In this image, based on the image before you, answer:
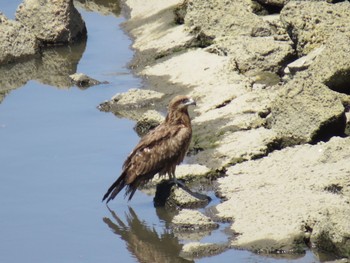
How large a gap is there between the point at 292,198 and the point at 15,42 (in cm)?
988

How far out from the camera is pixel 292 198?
46.0 ft

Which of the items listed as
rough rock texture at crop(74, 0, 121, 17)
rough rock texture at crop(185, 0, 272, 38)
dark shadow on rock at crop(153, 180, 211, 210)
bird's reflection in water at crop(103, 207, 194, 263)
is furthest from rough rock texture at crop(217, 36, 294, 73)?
rough rock texture at crop(74, 0, 121, 17)

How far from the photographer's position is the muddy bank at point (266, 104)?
13508 millimetres

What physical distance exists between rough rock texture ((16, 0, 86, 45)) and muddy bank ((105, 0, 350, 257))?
135 centimetres

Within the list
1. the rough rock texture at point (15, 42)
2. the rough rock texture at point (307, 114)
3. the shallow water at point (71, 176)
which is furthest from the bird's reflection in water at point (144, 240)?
the rough rock texture at point (15, 42)

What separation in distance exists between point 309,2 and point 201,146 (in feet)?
13.6

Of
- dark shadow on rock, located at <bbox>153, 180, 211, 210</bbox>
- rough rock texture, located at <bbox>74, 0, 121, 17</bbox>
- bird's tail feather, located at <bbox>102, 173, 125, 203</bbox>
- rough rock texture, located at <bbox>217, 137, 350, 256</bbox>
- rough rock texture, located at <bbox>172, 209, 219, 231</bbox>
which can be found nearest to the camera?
rough rock texture, located at <bbox>217, 137, 350, 256</bbox>

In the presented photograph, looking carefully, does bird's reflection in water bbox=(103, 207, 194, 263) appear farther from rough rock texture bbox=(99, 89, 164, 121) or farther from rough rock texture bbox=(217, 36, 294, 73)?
rough rock texture bbox=(217, 36, 294, 73)

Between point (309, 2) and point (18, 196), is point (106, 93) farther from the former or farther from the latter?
point (18, 196)

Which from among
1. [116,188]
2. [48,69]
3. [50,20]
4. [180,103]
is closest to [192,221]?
[116,188]

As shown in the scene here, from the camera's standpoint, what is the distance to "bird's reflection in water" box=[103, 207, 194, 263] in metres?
13.4

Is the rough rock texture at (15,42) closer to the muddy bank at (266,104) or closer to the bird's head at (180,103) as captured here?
the muddy bank at (266,104)

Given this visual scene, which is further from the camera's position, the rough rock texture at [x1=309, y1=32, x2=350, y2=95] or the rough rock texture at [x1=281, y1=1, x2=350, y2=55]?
the rough rock texture at [x1=281, y1=1, x2=350, y2=55]

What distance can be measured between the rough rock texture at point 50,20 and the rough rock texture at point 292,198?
8947 millimetres
